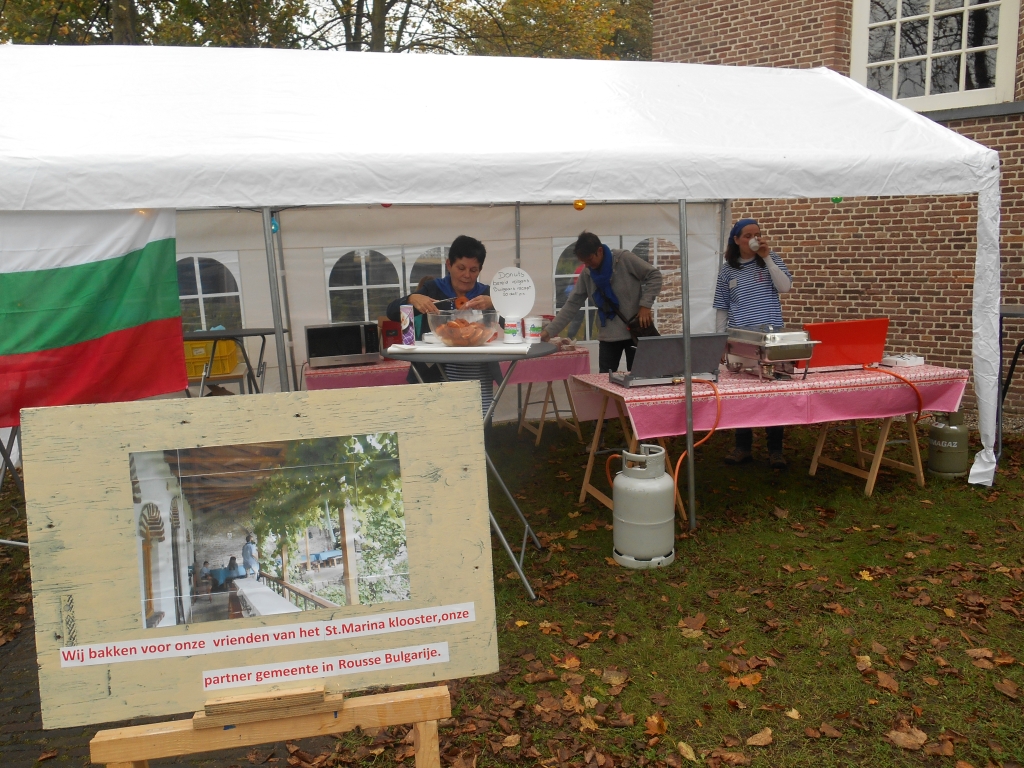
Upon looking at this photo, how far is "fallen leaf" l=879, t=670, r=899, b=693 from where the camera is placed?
3.13m

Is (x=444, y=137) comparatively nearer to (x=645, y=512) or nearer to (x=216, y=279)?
→ (x=645, y=512)

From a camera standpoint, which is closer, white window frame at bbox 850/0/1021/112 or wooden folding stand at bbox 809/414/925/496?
wooden folding stand at bbox 809/414/925/496

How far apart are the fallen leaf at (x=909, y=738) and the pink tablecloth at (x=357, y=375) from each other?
3.98 metres

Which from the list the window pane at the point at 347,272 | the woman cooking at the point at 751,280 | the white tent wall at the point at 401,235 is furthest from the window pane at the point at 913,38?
the window pane at the point at 347,272

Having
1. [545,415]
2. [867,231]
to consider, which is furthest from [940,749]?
[867,231]

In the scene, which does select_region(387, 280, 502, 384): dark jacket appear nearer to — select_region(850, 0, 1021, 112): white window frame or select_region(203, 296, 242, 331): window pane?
select_region(203, 296, 242, 331): window pane

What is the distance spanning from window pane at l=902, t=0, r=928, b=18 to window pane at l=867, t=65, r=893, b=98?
55 centimetres

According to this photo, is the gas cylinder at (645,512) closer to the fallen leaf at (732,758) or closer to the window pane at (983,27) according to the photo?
the fallen leaf at (732,758)

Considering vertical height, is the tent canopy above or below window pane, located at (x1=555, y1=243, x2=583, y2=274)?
above

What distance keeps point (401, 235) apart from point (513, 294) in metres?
3.11

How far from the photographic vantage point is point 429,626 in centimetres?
200

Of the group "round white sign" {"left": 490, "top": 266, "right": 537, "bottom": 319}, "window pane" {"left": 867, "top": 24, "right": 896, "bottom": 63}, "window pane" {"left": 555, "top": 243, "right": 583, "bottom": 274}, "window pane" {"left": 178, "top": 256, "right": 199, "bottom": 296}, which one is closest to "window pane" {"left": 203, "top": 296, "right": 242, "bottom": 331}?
"window pane" {"left": 178, "top": 256, "right": 199, "bottom": 296}

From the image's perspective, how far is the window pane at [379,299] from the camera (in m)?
6.90

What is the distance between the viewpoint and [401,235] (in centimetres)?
678
